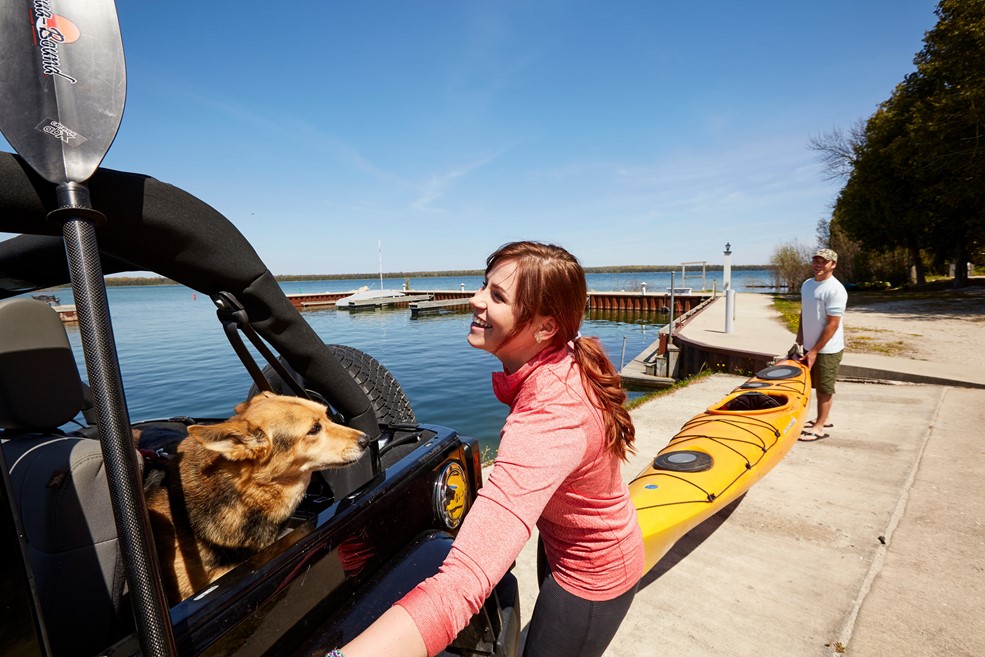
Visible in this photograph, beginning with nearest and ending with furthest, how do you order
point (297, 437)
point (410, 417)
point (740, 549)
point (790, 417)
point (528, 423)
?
point (528, 423)
point (297, 437)
point (410, 417)
point (740, 549)
point (790, 417)

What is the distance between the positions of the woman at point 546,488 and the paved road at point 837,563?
1.53 metres

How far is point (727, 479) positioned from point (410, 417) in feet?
8.76

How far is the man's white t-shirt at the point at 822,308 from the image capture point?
5.60 m

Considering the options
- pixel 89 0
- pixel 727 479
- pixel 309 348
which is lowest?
pixel 727 479

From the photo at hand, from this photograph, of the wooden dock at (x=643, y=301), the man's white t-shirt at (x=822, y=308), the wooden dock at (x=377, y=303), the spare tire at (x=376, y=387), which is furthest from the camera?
the wooden dock at (x=377, y=303)

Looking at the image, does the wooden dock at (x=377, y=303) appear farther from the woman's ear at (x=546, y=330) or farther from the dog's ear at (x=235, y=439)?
the woman's ear at (x=546, y=330)

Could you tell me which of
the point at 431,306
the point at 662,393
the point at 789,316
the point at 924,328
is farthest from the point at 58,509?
the point at 431,306

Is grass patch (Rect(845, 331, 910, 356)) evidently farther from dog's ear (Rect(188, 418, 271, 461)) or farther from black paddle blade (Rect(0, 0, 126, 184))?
black paddle blade (Rect(0, 0, 126, 184))

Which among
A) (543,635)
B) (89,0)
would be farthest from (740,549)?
(89,0)

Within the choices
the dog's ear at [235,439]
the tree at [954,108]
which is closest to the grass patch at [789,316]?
the tree at [954,108]

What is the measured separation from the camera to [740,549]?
12.6 feet

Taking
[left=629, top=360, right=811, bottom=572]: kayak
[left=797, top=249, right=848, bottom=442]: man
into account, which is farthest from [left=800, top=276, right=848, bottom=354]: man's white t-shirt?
[left=629, top=360, right=811, bottom=572]: kayak

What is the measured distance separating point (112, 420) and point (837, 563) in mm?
4561

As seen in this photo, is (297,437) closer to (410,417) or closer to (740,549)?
(410,417)
